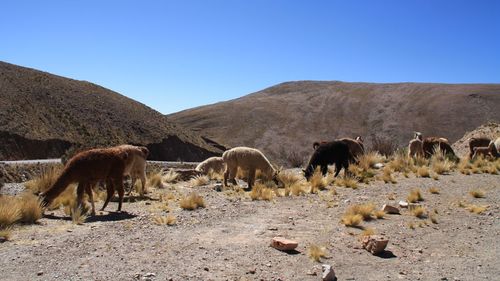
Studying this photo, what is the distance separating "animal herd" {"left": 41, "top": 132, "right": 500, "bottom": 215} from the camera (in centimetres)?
1148

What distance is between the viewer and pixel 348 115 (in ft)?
308

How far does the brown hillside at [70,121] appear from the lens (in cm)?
3738

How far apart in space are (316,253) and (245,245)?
4.33ft

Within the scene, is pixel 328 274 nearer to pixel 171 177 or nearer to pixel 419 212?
pixel 419 212

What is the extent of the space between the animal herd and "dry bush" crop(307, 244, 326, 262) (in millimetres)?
5268

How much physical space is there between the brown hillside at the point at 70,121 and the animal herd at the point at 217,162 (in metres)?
21.5

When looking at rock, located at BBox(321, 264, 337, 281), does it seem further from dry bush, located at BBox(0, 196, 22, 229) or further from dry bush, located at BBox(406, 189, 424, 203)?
dry bush, located at BBox(406, 189, 424, 203)

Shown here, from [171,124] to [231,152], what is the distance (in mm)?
41400

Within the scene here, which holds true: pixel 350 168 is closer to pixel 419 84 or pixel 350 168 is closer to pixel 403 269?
pixel 403 269

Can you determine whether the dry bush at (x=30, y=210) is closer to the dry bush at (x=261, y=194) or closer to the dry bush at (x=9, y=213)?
the dry bush at (x=9, y=213)

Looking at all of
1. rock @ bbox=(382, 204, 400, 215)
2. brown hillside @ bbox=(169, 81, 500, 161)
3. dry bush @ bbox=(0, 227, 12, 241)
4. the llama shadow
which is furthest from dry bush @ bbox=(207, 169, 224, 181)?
brown hillside @ bbox=(169, 81, 500, 161)

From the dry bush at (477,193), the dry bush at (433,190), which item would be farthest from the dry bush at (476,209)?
the dry bush at (433,190)

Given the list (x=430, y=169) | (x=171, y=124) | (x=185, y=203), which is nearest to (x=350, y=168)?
(x=430, y=169)

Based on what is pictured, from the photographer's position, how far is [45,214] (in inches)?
447
